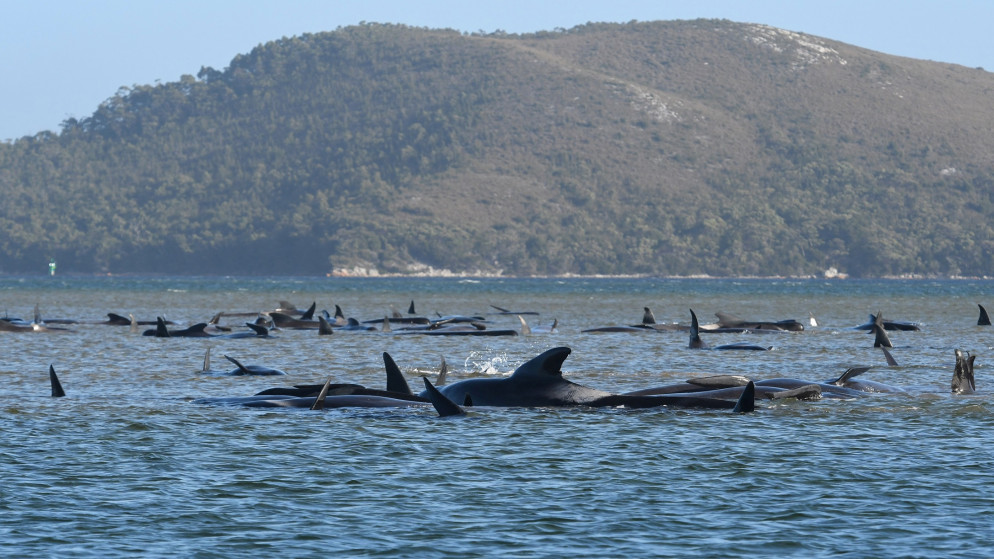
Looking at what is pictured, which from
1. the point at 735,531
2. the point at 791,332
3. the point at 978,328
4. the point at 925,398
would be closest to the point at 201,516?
the point at 735,531

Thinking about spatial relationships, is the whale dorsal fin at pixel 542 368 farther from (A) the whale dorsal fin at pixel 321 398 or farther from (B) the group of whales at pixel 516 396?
(A) the whale dorsal fin at pixel 321 398

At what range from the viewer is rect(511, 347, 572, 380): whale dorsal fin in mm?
19578

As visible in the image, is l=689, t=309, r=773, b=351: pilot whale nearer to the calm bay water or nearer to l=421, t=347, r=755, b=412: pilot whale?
the calm bay water

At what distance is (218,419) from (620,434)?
569 centimetres

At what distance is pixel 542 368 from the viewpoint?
20.4 m

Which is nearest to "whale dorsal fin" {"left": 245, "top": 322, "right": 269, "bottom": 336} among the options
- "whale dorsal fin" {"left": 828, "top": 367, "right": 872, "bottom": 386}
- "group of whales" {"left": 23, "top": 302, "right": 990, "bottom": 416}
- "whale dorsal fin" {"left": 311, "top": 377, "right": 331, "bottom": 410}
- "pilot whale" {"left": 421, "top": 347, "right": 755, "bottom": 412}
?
"group of whales" {"left": 23, "top": 302, "right": 990, "bottom": 416}

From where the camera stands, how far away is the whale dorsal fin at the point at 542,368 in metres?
19.6

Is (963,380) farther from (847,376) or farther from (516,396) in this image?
(516,396)

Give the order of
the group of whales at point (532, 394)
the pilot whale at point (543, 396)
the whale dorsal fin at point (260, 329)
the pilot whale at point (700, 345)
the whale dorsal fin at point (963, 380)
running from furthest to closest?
1. the whale dorsal fin at point (260, 329)
2. the pilot whale at point (700, 345)
3. the whale dorsal fin at point (963, 380)
4. the pilot whale at point (543, 396)
5. the group of whales at point (532, 394)

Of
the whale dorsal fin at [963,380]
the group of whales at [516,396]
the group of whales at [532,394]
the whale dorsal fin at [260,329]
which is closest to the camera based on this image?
the group of whales at [532,394]

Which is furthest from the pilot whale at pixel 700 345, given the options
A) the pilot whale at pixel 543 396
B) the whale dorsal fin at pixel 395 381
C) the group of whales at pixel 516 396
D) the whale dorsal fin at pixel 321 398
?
the whale dorsal fin at pixel 321 398

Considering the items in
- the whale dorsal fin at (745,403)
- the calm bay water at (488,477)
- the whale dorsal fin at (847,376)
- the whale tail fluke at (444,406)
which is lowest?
the calm bay water at (488,477)

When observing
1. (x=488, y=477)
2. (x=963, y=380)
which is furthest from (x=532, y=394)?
(x=963, y=380)

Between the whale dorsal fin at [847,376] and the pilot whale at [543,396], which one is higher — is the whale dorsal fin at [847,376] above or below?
above
